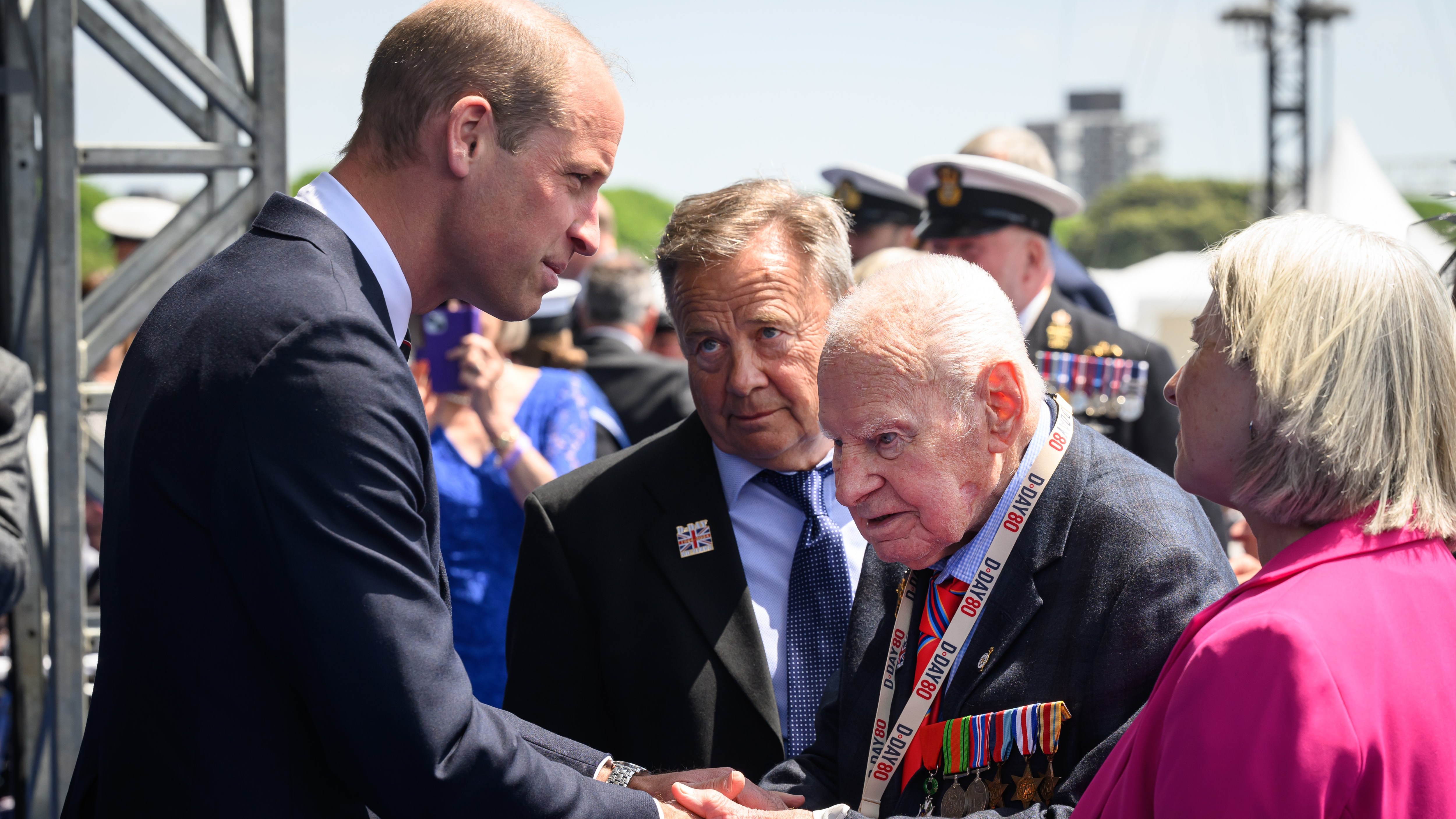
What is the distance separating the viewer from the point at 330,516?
5.12 feet

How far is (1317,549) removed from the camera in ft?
5.32

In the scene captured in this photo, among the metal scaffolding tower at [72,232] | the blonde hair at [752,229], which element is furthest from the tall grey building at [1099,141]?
the blonde hair at [752,229]

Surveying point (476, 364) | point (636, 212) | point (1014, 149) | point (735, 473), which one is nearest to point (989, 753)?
point (735, 473)

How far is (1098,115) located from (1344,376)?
122186 mm

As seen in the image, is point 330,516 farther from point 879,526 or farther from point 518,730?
point 879,526

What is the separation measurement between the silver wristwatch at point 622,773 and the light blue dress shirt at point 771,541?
40 centimetres

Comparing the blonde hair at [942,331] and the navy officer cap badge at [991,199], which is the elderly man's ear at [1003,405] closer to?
the blonde hair at [942,331]

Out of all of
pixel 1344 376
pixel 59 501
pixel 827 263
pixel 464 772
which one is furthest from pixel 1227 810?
pixel 59 501

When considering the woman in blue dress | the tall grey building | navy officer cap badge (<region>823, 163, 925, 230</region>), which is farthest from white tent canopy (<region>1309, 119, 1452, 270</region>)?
the tall grey building

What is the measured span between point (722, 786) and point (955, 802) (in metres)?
0.45

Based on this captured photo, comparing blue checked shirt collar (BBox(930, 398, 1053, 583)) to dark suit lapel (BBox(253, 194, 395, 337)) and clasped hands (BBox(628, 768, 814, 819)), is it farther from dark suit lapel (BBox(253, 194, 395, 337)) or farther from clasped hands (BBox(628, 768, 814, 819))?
dark suit lapel (BBox(253, 194, 395, 337))

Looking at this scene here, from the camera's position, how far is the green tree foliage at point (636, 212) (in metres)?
54.0

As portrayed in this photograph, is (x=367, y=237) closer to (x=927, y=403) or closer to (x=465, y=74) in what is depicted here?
(x=465, y=74)

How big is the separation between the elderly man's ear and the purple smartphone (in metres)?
2.46
